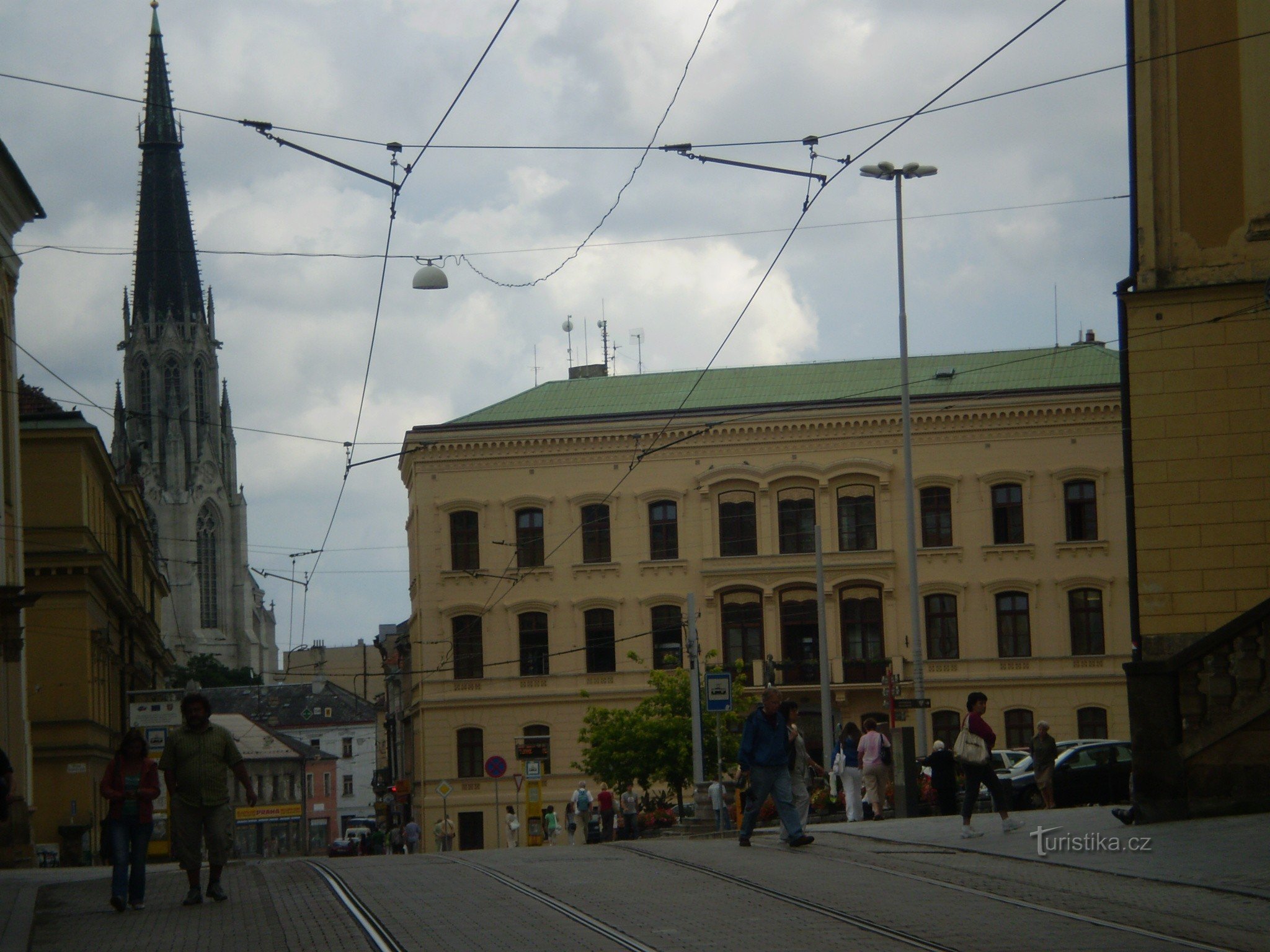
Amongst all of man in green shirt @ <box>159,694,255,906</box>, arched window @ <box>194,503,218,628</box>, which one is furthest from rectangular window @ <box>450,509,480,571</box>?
arched window @ <box>194,503,218,628</box>

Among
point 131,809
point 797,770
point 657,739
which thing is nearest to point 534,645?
point 657,739

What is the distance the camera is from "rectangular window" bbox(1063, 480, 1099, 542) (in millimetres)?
56281

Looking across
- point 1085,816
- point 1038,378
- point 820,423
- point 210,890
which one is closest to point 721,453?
point 820,423

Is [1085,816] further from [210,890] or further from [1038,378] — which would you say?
[1038,378]

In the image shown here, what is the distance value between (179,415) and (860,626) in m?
108

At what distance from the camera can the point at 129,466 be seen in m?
78.9

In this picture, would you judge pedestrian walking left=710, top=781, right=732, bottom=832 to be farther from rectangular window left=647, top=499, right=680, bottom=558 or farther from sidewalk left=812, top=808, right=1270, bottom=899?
rectangular window left=647, top=499, right=680, bottom=558

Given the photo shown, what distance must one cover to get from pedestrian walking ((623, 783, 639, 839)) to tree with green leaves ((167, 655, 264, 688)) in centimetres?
9472

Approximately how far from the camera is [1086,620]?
56.0 m

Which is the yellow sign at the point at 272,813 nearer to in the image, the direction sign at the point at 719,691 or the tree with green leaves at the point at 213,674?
the tree with green leaves at the point at 213,674

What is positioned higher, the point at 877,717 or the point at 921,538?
the point at 921,538

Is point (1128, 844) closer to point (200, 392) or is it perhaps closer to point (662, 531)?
point (662, 531)

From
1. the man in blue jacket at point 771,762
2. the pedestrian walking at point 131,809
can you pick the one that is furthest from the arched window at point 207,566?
the pedestrian walking at point 131,809

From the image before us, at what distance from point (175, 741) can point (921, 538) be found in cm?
4517
